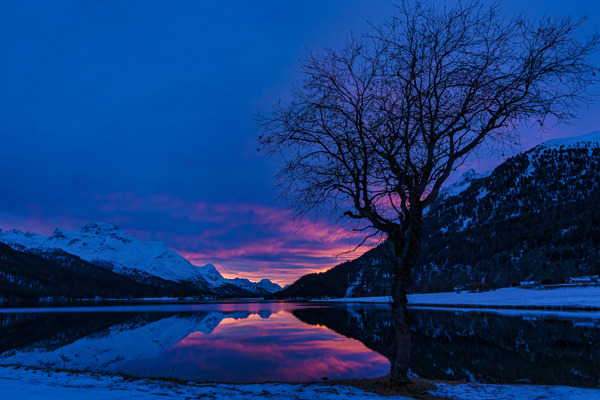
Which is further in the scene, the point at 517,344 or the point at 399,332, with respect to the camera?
the point at 517,344

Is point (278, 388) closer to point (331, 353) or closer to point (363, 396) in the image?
point (363, 396)

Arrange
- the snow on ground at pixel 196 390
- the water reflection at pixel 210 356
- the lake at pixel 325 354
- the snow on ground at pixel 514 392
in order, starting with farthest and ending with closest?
the water reflection at pixel 210 356 < the lake at pixel 325 354 < the snow on ground at pixel 514 392 < the snow on ground at pixel 196 390

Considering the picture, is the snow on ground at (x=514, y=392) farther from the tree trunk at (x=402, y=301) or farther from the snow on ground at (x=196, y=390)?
the tree trunk at (x=402, y=301)

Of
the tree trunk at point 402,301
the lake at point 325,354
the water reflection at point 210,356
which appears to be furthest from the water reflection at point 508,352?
the tree trunk at point 402,301

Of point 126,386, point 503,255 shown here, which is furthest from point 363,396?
point 503,255

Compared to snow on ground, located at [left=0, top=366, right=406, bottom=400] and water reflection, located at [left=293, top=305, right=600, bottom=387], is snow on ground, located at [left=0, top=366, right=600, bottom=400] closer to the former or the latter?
snow on ground, located at [left=0, top=366, right=406, bottom=400]

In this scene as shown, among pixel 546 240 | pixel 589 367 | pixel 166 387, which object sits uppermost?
pixel 546 240

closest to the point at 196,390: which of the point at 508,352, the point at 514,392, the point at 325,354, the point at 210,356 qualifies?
the point at 514,392

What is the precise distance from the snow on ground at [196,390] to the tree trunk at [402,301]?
1286 millimetres

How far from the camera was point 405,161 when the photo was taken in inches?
570

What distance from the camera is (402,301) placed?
1370cm

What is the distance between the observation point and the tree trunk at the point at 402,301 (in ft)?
43.8

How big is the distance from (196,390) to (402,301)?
754 cm

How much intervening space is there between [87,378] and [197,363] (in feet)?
33.8
